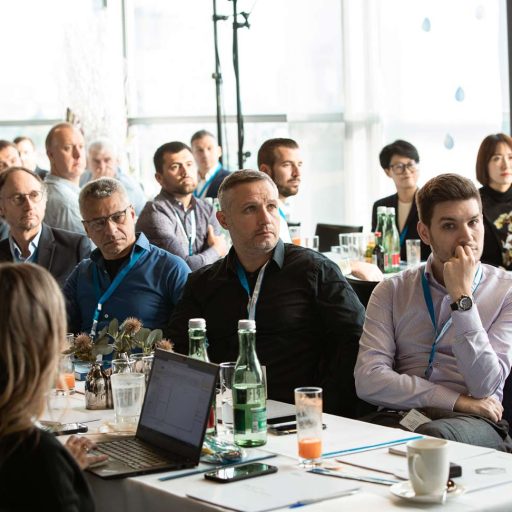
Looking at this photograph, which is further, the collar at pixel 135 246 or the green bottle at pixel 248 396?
the collar at pixel 135 246

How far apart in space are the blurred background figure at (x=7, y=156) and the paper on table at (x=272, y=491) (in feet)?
20.4

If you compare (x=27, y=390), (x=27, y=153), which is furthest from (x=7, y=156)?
(x=27, y=390)

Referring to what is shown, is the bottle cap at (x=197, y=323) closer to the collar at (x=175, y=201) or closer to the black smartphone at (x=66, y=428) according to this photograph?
the black smartphone at (x=66, y=428)

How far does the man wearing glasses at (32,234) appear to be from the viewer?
511 centimetres

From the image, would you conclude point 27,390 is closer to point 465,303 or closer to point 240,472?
point 240,472

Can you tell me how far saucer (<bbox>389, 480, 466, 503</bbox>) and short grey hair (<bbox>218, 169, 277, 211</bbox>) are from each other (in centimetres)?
170

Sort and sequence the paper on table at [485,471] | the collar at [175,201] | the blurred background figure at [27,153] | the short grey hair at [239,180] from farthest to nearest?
the blurred background figure at [27,153] < the collar at [175,201] < the short grey hair at [239,180] < the paper on table at [485,471]

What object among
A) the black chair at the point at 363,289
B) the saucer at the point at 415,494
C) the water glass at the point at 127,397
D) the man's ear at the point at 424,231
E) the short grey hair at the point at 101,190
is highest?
the short grey hair at the point at 101,190

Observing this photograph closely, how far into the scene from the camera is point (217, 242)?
19.6 ft

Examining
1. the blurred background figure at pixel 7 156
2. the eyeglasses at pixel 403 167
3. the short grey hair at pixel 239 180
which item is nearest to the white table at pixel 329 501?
the short grey hair at pixel 239 180

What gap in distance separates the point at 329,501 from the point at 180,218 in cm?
409

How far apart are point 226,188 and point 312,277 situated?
1.52 feet

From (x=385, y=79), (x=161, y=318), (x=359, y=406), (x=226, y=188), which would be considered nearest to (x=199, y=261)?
(x=161, y=318)

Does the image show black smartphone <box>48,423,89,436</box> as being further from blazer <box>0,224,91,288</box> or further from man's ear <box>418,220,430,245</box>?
blazer <box>0,224,91,288</box>
